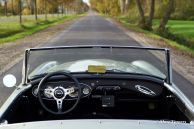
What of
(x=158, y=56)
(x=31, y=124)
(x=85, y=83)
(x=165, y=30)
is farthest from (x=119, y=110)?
(x=165, y=30)

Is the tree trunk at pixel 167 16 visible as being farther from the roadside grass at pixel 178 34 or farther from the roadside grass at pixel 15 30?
the roadside grass at pixel 15 30

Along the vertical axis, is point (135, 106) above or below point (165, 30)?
above

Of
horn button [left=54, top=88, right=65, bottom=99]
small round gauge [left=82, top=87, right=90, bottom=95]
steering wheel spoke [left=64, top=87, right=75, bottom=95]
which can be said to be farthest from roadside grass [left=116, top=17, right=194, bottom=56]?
horn button [left=54, top=88, right=65, bottom=99]

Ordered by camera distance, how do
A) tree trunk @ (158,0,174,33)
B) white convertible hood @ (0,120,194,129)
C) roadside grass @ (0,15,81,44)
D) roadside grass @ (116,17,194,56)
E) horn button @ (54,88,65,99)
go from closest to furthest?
white convertible hood @ (0,120,194,129)
horn button @ (54,88,65,99)
roadside grass @ (116,17,194,56)
roadside grass @ (0,15,81,44)
tree trunk @ (158,0,174,33)

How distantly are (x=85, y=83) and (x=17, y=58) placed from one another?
43.6ft

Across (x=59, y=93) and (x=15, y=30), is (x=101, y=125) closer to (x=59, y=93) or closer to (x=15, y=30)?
(x=59, y=93)

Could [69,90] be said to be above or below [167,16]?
above

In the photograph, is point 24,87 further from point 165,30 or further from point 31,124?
point 165,30

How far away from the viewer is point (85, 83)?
4117 mm

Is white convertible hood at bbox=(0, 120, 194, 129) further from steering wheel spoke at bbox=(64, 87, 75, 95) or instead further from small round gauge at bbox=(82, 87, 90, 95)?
small round gauge at bbox=(82, 87, 90, 95)

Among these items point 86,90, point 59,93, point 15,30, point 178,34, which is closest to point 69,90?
point 59,93

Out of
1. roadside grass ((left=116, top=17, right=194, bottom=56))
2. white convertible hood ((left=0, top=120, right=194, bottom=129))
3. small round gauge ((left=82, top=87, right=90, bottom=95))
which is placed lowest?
roadside grass ((left=116, top=17, right=194, bottom=56))

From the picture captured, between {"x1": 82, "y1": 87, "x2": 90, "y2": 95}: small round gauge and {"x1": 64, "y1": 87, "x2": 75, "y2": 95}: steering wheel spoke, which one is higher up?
{"x1": 64, "y1": 87, "x2": 75, "y2": 95}: steering wheel spoke

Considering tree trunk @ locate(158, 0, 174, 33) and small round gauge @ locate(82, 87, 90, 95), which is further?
tree trunk @ locate(158, 0, 174, 33)
